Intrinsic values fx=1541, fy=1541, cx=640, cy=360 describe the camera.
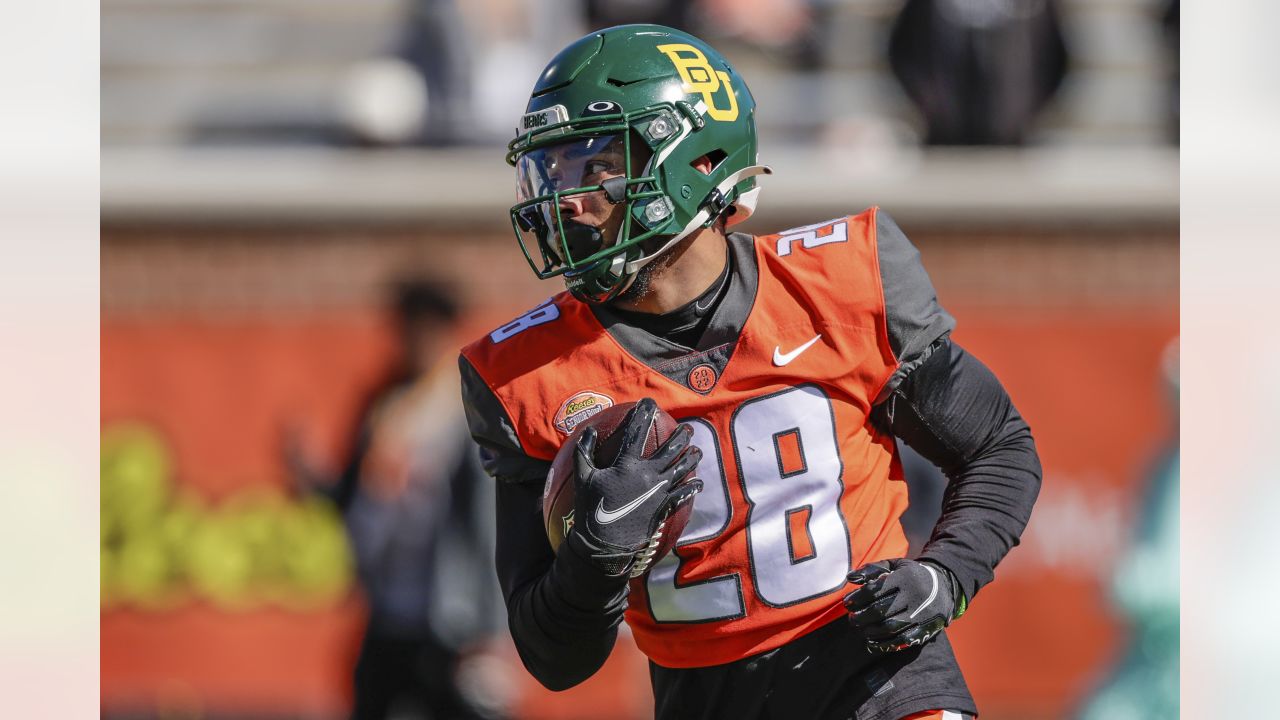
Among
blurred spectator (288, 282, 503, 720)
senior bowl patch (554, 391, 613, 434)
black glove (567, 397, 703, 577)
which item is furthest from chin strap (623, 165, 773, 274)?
blurred spectator (288, 282, 503, 720)

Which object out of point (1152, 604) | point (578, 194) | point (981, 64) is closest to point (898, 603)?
point (578, 194)

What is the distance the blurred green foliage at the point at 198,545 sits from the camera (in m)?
7.30

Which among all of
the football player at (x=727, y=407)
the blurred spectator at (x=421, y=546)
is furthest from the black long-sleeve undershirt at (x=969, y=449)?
the blurred spectator at (x=421, y=546)

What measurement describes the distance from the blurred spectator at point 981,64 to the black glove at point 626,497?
555 centimetres

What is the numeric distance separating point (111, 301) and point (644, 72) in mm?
5386

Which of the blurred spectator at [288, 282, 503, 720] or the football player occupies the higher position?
the football player

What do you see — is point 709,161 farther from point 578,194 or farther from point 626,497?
point 626,497

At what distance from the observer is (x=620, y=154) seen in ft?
9.50

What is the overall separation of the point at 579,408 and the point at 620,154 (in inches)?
19.1

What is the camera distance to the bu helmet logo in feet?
9.73

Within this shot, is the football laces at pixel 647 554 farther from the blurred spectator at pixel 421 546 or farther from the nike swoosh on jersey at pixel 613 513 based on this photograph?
the blurred spectator at pixel 421 546

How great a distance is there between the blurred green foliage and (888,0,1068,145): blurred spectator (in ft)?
12.0

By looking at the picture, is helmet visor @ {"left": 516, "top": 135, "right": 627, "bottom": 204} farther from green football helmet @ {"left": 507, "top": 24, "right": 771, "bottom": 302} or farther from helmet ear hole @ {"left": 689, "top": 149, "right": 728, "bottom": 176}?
helmet ear hole @ {"left": 689, "top": 149, "right": 728, "bottom": 176}
